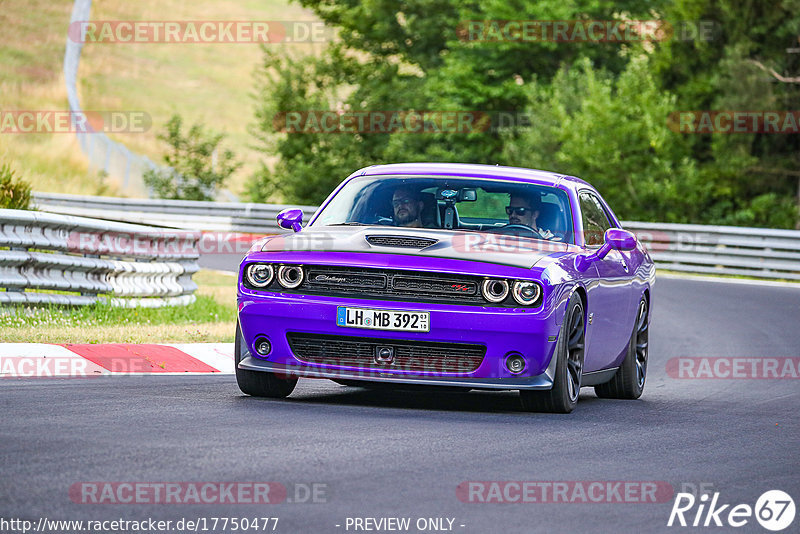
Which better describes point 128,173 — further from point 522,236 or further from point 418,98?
point 522,236

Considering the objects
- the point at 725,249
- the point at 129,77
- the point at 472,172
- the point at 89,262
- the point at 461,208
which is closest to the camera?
the point at 461,208

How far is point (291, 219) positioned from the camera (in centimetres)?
1019

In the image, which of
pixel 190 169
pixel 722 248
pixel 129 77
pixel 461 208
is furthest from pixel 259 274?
pixel 129 77

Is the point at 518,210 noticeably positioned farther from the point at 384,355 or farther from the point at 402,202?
the point at 384,355

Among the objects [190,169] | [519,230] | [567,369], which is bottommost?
[190,169]

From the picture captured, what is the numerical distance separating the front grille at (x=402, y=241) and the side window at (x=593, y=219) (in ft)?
5.06

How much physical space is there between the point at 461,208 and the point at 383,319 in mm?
1495

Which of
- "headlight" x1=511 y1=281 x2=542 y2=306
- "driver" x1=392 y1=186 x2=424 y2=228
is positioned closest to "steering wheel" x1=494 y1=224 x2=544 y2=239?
"driver" x1=392 y1=186 x2=424 y2=228

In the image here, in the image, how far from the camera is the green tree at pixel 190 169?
47.3 metres

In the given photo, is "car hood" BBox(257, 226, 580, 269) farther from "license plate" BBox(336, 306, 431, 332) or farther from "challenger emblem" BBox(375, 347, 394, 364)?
"challenger emblem" BBox(375, 347, 394, 364)

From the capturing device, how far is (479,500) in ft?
20.1

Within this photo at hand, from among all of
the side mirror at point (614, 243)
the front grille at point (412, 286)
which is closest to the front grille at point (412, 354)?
the front grille at point (412, 286)

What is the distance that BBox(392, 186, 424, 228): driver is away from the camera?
32.7ft

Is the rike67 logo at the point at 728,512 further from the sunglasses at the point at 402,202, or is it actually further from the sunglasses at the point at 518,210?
the sunglasses at the point at 402,202
